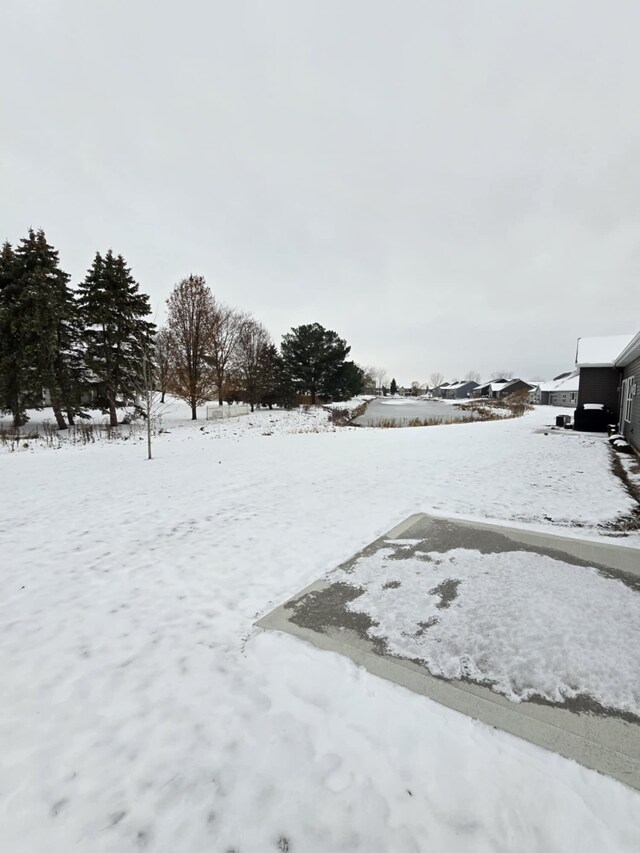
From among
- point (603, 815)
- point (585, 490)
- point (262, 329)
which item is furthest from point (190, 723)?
point (262, 329)

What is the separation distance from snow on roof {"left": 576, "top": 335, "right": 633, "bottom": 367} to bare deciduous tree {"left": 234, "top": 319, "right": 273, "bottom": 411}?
1997 cm

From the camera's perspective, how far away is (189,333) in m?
22.2

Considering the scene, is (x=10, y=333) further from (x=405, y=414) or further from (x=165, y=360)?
(x=405, y=414)

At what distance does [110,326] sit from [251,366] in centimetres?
Result: 1060

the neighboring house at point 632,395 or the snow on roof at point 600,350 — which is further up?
the snow on roof at point 600,350

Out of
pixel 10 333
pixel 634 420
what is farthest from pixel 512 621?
pixel 10 333

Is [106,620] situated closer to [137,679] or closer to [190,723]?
[137,679]

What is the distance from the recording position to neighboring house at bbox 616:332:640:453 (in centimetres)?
1076

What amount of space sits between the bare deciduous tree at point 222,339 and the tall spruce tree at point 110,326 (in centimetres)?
497

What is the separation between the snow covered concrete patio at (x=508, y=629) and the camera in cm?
197

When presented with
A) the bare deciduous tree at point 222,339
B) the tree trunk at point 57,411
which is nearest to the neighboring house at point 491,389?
the bare deciduous tree at point 222,339

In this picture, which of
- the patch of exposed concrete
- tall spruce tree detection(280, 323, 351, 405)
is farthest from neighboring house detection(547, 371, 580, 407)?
the patch of exposed concrete

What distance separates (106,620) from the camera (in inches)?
114

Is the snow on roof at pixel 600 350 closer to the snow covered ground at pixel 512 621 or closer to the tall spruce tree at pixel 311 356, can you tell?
the snow covered ground at pixel 512 621
